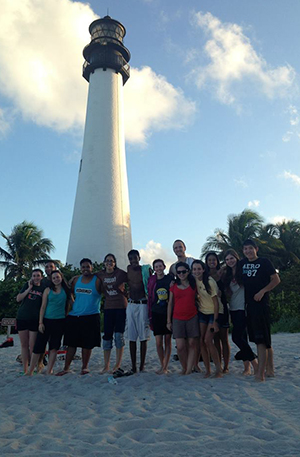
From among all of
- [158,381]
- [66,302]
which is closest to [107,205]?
[66,302]

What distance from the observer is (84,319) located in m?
5.61

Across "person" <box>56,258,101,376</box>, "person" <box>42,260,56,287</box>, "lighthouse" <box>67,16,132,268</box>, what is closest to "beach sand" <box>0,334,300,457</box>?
"person" <box>56,258,101,376</box>

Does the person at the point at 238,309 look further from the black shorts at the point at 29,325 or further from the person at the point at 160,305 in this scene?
the black shorts at the point at 29,325

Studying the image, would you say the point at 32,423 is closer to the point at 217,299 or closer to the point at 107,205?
the point at 217,299

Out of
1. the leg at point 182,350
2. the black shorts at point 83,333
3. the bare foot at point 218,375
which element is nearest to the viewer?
the bare foot at point 218,375

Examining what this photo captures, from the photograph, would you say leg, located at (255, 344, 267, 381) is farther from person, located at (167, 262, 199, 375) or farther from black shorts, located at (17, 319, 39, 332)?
black shorts, located at (17, 319, 39, 332)

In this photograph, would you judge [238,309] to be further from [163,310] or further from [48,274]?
[48,274]

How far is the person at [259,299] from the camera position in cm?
478

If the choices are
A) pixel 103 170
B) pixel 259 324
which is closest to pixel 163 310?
pixel 259 324

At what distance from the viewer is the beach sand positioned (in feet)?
9.02

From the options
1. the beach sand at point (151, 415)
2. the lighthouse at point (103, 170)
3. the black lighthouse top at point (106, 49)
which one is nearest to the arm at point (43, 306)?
the beach sand at point (151, 415)

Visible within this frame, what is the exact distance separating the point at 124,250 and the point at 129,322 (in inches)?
492

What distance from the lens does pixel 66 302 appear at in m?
5.74

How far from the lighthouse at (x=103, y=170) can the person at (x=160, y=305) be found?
475 inches
